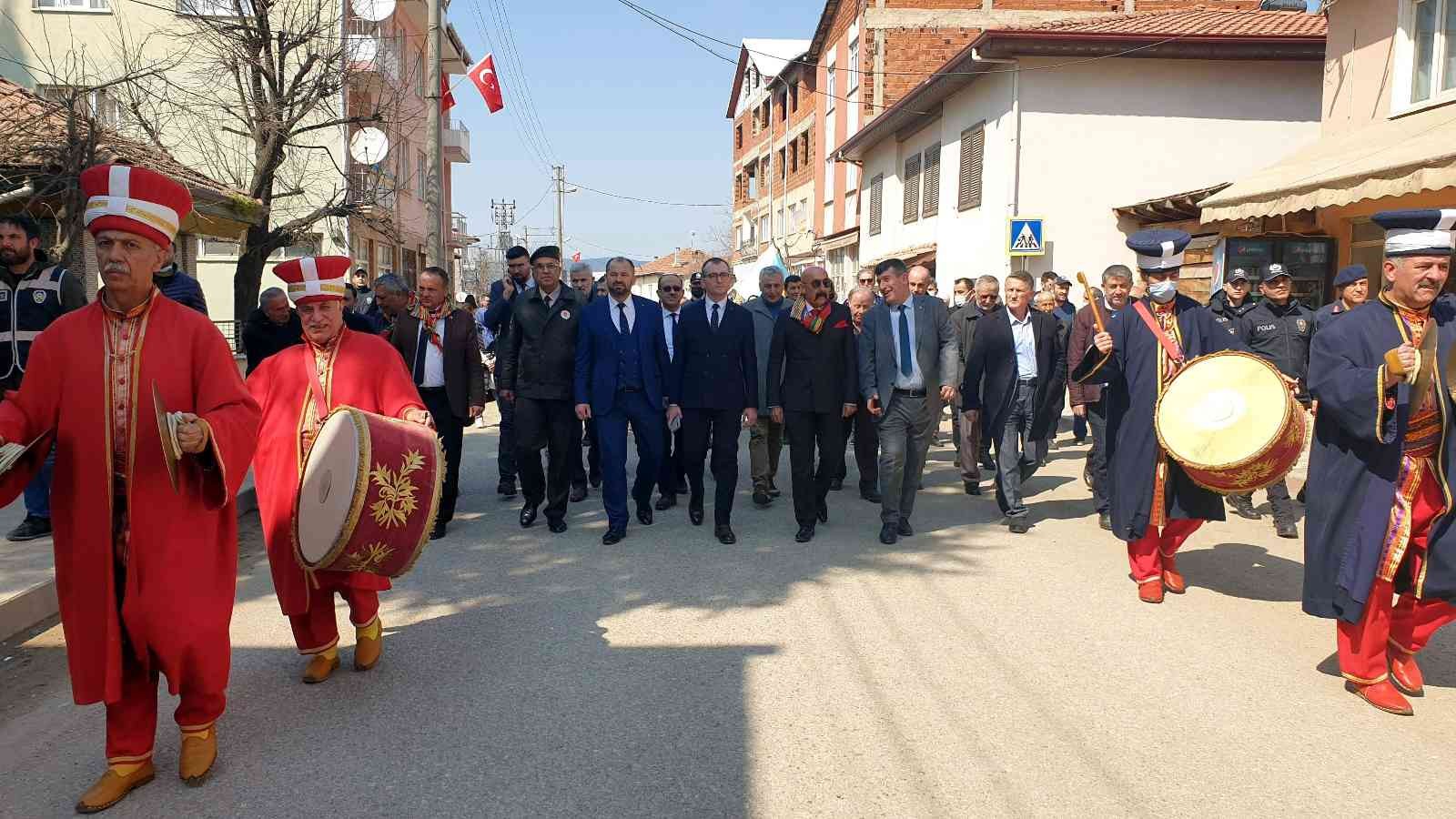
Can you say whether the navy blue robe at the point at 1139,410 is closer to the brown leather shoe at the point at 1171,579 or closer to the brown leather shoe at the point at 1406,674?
the brown leather shoe at the point at 1171,579

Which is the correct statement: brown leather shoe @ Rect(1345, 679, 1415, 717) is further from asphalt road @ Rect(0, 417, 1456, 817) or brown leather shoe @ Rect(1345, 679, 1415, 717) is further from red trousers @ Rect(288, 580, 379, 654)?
red trousers @ Rect(288, 580, 379, 654)

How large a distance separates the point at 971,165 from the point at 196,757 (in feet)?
61.3

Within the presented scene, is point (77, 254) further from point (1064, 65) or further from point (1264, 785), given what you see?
point (1064, 65)

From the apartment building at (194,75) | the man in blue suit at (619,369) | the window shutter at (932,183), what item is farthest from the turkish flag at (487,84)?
the man in blue suit at (619,369)

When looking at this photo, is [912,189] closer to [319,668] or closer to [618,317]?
[618,317]

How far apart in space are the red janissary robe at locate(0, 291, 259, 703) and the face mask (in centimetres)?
497

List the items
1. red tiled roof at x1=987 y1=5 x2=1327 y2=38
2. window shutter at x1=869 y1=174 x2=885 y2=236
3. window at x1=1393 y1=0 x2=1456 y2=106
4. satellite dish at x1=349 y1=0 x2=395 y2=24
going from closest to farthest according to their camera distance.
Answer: window at x1=1393 y1=0 x2=1456 y2=106 < red tiled roof at x1=987 y1=5 x2=1327 y2=38 < satellite dish at x1=349 y1=0 x2=395 y2=24 < window shutter at x1=869 y1=174 x2=885 y2=236

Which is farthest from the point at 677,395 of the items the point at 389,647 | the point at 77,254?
the point at 77,254

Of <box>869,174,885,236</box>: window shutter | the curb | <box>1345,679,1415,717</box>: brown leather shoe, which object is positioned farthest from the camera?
<box>869,174,885,236</box>: window shutter

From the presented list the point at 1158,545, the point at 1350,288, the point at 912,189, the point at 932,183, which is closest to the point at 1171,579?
the point at 1158,545

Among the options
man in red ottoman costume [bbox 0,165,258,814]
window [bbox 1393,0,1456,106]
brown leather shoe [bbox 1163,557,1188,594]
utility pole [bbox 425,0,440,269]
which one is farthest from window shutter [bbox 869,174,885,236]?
man in red ottoman costume [bbox 0,165,258,814]

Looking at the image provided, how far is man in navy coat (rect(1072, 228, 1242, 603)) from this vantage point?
5.93 meters

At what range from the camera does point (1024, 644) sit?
510cm

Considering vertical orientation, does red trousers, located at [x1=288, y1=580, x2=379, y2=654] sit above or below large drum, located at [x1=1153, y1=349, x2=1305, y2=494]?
below
